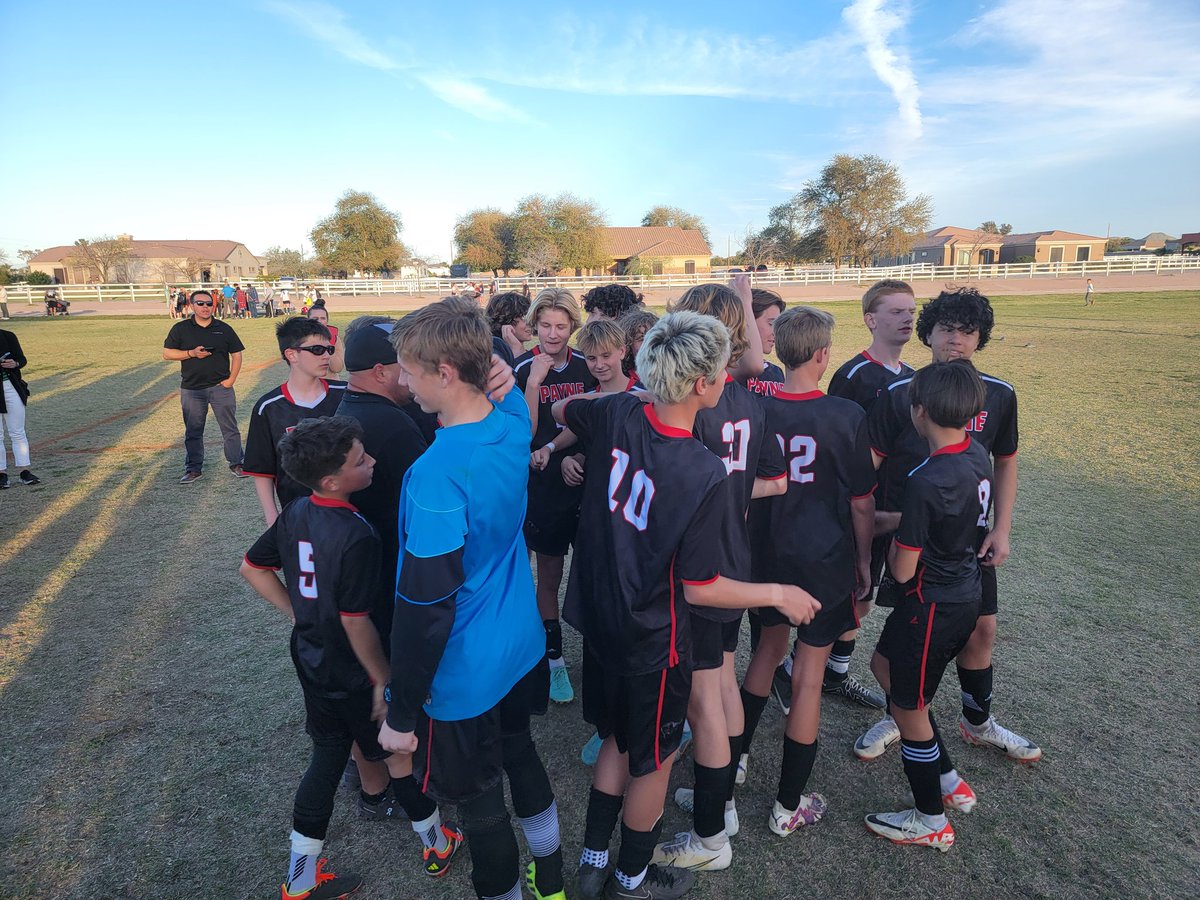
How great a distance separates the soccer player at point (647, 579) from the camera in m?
2.24

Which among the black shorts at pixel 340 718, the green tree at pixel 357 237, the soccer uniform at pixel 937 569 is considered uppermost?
the green tree at pixel 357 237

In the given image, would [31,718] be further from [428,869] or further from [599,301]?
[599,301]

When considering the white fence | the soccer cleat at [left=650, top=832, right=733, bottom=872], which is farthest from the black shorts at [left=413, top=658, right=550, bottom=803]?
the white fence

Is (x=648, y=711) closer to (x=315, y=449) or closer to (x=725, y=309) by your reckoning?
(x=315, y=449)

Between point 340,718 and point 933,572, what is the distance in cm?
257

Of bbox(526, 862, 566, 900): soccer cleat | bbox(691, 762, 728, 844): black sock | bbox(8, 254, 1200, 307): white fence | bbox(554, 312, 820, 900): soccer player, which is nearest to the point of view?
bbox(554, 312, 820, 900): soccer player

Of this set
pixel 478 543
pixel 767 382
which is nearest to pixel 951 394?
pixel 767 382

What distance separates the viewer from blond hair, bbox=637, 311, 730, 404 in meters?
2.19

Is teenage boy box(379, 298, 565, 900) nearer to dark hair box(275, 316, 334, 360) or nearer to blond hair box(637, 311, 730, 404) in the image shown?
blond hair box(637, 311, 730, 404)

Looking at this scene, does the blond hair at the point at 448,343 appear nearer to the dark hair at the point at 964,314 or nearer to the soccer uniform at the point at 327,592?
the soccer uniform at the point at 327,592

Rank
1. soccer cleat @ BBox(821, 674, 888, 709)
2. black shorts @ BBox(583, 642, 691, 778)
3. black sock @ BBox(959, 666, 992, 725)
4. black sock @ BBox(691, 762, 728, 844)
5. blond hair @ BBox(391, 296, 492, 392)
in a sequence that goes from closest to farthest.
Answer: blond hair @ BBox(391, 296, 492, 392) → black shorts @ BBox(583, 642, 691, 778) → black sock @ BBox(691, 762, 728, 844) → black sock @ BBox(959, 666, 992, 725) → soccer cleat @ BBox(821, 674, 888, 709)

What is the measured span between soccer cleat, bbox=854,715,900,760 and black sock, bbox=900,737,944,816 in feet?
1.95

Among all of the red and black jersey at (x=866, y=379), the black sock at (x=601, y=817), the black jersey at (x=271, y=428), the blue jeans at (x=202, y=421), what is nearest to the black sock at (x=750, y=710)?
the black sock at (x=601, y=817)

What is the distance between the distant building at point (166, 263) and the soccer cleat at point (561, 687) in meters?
76.5
